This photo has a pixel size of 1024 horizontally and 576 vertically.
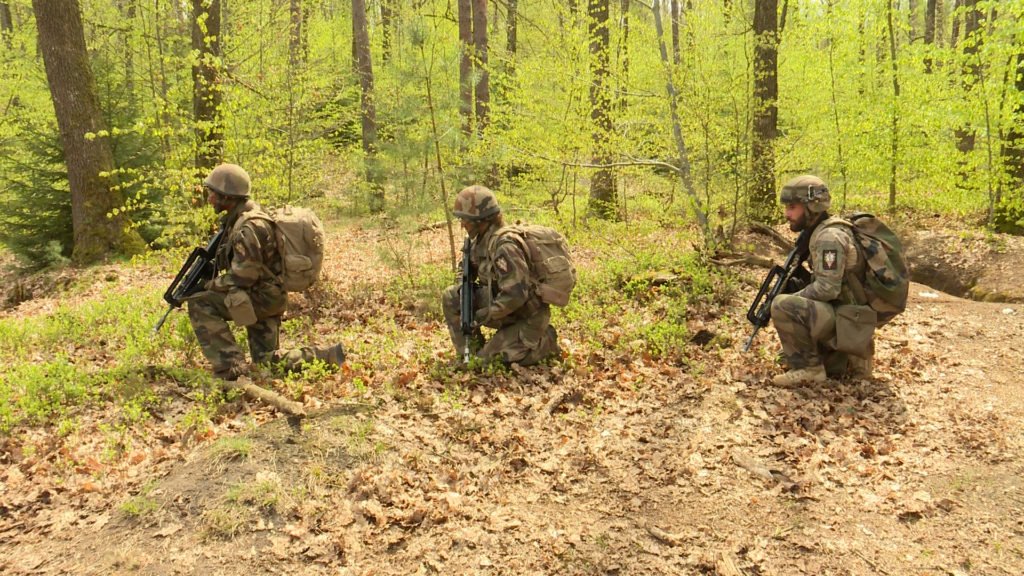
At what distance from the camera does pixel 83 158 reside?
10.4 m

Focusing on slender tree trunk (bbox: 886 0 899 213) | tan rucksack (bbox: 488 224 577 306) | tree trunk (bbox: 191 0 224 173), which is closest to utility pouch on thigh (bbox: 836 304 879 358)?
tan rucksack (bbox: 488 224 577 306)

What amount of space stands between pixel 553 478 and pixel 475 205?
293cm

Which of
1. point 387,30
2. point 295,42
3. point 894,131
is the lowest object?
point 894,131

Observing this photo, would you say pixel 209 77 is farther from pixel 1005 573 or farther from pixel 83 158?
pixel 1005 573

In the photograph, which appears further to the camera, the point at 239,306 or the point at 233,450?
the point at 239,306

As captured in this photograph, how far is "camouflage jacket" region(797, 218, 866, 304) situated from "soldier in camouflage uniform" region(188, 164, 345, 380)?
4.84 meters

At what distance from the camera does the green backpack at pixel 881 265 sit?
17.8 feet

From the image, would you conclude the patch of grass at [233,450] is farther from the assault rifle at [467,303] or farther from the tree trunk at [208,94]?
the tree trunk at [208,94]

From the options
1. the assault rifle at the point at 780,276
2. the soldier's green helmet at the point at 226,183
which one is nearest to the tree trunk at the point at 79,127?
the soldier's green helmet at the point at 226,183

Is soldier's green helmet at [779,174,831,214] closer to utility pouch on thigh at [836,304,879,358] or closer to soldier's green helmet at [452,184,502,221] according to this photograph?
utility pouch on thigh at [836,304,879,358]

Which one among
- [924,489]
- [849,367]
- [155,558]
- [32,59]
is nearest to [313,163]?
[155,558]

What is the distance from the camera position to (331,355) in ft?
20.5

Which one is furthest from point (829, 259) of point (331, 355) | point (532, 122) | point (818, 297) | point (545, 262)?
point (532, 122)

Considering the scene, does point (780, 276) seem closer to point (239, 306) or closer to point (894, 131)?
point (239, 306)
